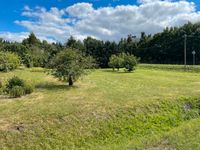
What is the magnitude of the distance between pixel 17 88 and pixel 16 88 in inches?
2.0

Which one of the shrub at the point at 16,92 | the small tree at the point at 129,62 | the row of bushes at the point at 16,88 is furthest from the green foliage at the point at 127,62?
the shrub at the point at 16,92

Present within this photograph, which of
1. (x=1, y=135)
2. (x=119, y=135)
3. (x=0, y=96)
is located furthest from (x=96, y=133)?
(x=0, y=96)

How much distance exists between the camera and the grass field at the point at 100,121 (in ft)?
29.8

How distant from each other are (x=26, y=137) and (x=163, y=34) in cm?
5868

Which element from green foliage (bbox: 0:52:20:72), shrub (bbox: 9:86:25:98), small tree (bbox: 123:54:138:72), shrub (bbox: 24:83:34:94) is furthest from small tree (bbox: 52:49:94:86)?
small tree (bbox: 123:54:138:72)

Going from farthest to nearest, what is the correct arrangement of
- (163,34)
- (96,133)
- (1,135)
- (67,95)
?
(163,34) < (67,95) < (96,133) < (1,135)

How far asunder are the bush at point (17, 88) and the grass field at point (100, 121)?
0.56m

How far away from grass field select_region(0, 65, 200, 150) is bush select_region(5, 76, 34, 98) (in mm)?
557

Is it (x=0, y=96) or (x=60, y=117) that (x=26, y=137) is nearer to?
(x=60, y=117)

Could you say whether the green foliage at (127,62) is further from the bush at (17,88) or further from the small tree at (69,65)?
the bush at (17,88)

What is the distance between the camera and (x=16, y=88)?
46.2ft

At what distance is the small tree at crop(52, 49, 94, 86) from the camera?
16.9 m

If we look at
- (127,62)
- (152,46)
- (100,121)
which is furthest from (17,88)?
(152,46)

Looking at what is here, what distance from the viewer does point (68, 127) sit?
10.0 metres
